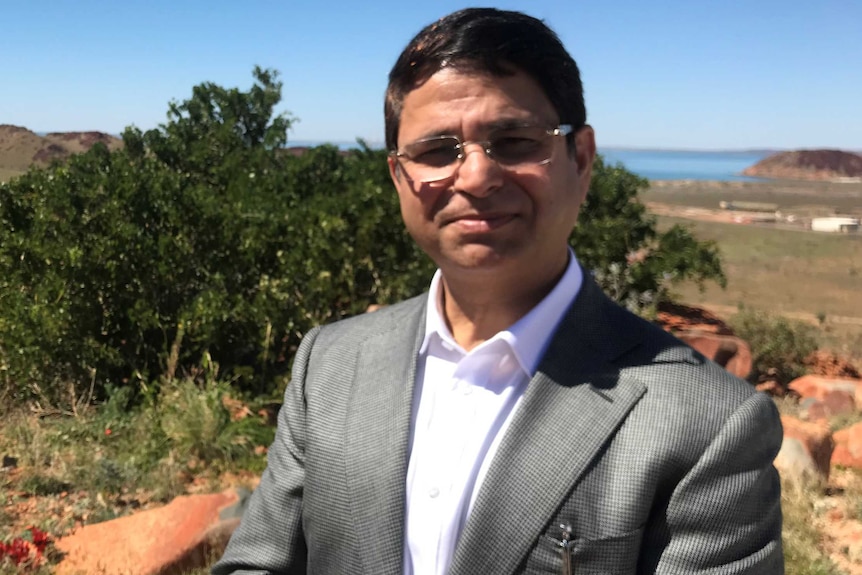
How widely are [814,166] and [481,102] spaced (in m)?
119

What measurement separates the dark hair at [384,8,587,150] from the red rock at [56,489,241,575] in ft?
9.30

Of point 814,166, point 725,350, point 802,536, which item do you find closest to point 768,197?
point 814,166

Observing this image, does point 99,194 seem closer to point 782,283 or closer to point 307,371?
point 307,371

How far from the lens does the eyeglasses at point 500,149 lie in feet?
4.28

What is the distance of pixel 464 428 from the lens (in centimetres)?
140

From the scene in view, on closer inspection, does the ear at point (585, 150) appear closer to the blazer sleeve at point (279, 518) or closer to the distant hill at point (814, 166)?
the blazer sleeve at point (279, 518)

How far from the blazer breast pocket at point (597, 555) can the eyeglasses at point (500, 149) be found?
2.08 feet

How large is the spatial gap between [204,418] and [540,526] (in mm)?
3854

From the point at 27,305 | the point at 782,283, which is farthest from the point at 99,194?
the point at 782,283

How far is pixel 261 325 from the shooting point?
5.55 metres

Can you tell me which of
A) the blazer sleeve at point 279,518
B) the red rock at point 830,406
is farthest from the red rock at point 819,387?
the blazer sleeve at point 279,518

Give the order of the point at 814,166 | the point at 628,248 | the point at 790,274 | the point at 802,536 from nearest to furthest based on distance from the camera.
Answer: the point at 802,536 → the point at 628,248 → the point at 790,274 → the point at 814,166

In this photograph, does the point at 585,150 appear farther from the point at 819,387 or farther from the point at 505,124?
the point at 819,387

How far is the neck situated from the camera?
56.1 inches
